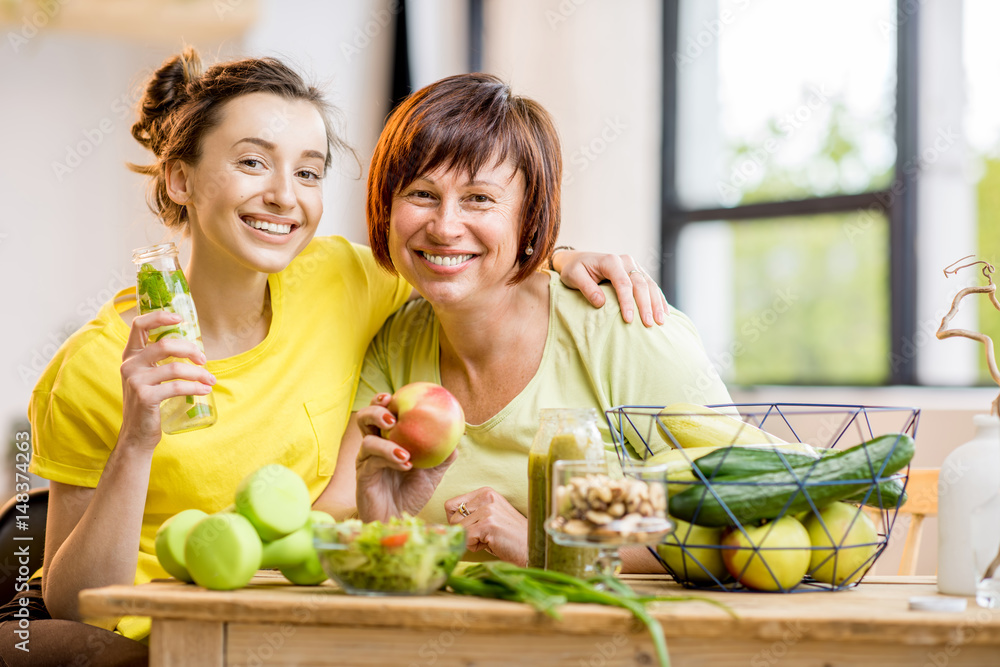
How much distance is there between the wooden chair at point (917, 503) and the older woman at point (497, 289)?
1.38 ft

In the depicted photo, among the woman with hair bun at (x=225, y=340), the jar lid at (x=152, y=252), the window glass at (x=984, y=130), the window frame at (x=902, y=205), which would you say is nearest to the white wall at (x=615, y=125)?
the window frame at (x=902, y=205)

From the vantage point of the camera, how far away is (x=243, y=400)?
1.49 m

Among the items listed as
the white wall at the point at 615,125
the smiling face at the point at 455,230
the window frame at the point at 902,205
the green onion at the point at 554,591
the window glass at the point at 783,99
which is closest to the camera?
the green onion at the point at 554,591

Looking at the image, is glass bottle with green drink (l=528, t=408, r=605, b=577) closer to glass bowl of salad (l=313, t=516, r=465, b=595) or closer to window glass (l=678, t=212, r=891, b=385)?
glass bowl of salad (l=313, t=516, r=465, b=595)

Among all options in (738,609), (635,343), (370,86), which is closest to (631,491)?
(738,609)

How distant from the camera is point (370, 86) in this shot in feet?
14.1

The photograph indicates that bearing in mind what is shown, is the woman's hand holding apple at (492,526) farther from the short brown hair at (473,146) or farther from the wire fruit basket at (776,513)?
the short brown hair at (473,146)

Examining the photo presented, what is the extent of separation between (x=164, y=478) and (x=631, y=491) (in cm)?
87

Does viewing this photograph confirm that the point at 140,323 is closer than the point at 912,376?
Yes

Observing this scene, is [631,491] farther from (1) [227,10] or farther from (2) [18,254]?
(2) [18,254]

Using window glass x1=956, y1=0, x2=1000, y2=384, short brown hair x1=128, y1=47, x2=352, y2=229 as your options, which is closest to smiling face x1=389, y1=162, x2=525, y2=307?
short brown hair x1=128, y1=47, x2=352, y2=229

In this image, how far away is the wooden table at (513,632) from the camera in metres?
0.81

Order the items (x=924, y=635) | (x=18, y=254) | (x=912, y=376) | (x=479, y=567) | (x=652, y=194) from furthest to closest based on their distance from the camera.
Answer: (x=18, y=254)
(x=652, y=194)
(x=912, y=376)
(x=479, y=567)
(x=924, y=635)

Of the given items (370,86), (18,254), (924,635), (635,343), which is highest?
(370,86)
